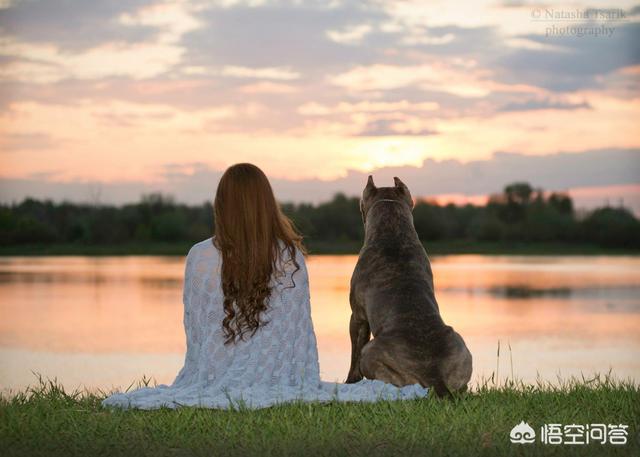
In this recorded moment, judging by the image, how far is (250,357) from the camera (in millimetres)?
7613

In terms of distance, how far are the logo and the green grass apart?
0.06 meters

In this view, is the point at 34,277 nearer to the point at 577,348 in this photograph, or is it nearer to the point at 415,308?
the point at 577,348

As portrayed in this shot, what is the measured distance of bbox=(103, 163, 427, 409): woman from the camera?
7332 millimetres

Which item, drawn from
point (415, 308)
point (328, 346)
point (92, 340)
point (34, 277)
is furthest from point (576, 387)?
point (34, 277)

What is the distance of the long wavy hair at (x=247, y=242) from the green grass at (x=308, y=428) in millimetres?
860

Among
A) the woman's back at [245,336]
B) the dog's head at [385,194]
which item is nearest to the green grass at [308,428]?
the woman's back at [245,336]

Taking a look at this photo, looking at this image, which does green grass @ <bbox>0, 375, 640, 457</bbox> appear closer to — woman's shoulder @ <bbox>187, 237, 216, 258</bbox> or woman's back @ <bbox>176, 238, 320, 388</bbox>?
woman's back @ <bbox>176, 238, 320, 388</bbox>

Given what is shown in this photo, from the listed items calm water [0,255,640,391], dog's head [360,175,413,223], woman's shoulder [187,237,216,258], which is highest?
dog's head [360,175,413,223]

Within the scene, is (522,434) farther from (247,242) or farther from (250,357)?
(247,242)

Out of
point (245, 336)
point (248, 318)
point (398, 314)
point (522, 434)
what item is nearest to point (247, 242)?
point (248, 318)

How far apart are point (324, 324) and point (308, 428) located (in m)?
12.4

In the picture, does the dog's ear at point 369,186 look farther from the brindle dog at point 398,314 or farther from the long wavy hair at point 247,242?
the long wavy hair at point 247,242

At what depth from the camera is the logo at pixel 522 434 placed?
6520 mm

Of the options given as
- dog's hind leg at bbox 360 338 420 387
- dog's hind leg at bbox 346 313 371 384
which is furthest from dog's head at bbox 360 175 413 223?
dog's hind leg at bbox 360 338 420 387
